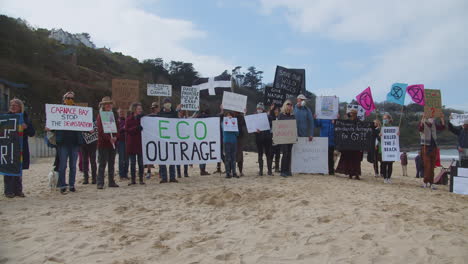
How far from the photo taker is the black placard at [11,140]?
20.3 feet

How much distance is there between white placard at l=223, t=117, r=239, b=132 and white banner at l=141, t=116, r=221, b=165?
20 cm

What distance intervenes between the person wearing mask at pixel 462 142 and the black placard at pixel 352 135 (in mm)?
Result: 1967

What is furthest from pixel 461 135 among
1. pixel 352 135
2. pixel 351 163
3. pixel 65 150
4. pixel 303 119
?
pixel 65 150

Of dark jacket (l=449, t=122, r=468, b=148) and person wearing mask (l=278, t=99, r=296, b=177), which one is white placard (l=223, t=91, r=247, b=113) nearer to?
person wearing mask (l=278, t=99, r=296, b=177)

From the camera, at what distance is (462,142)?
25.8 feet

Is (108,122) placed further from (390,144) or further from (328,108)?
(390,144)

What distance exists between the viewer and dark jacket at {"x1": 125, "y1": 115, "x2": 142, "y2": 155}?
7.60 metres

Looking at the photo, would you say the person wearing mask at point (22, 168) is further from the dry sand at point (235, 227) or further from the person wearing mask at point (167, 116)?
the person wearing mask at point (167, 116)

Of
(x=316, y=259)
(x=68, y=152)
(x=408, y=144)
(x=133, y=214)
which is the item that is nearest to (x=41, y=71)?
(x=68, y=152)

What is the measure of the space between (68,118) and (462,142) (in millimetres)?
8722

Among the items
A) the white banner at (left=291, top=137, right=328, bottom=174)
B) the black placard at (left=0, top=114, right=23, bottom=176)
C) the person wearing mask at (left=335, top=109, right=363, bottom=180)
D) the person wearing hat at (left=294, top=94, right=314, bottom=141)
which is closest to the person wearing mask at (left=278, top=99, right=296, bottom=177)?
the person wearing hat at (left=294, top=94, right=314, bottom=141)

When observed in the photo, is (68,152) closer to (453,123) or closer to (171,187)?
(171,187)

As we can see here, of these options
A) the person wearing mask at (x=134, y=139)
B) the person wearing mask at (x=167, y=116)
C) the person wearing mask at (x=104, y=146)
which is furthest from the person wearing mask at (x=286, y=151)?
the person wearing mask at (x=104, y=146)

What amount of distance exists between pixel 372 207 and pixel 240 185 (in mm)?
2770
